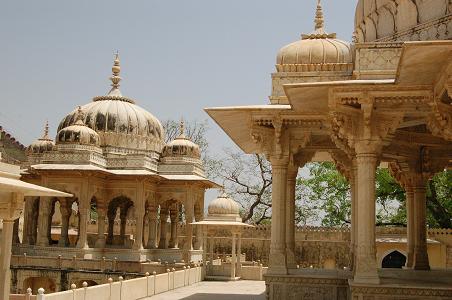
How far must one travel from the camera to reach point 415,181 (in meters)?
14.7

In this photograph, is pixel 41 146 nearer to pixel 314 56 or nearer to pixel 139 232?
pixel 139 232

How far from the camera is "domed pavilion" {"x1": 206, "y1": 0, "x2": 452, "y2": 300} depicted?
9398 millimetres

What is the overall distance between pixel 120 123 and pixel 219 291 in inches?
555

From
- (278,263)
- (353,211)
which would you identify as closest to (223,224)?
(353,211)

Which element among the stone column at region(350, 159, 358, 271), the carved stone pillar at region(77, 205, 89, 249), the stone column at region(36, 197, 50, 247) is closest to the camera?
the stone column at region(350, 159, 358, 271)

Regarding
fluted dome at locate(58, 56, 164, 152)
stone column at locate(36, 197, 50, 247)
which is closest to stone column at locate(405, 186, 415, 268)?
stone column at locate(36, 197, 50, 247)

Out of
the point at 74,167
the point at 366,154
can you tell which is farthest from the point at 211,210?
the point at 366,154

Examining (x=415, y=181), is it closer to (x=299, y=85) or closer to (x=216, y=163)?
(x=299, y=85)

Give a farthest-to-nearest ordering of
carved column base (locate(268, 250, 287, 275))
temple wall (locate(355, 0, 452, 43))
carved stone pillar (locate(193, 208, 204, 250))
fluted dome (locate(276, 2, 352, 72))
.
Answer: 1. carved stone pillar (locate(193, 208, 204, 250))
2. fluted dome (locate(276, 2, 352, 72))
3. carved column base (locate(268, 250, 287, 275))
4. temple wall (locate(355, 0, 452, 43))

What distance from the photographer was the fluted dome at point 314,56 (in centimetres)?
1238

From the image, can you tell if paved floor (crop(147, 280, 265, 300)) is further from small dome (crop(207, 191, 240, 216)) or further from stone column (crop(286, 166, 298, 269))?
small dome (crop(207, 191, 240, 216))

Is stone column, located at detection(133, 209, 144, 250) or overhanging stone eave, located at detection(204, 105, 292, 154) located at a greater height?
overhanging stone eave, located at detection(204, 105, 292, 154)

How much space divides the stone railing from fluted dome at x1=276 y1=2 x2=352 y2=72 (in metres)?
6.01

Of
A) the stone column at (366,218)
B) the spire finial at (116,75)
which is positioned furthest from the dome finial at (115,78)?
the stone column at (366,218)
